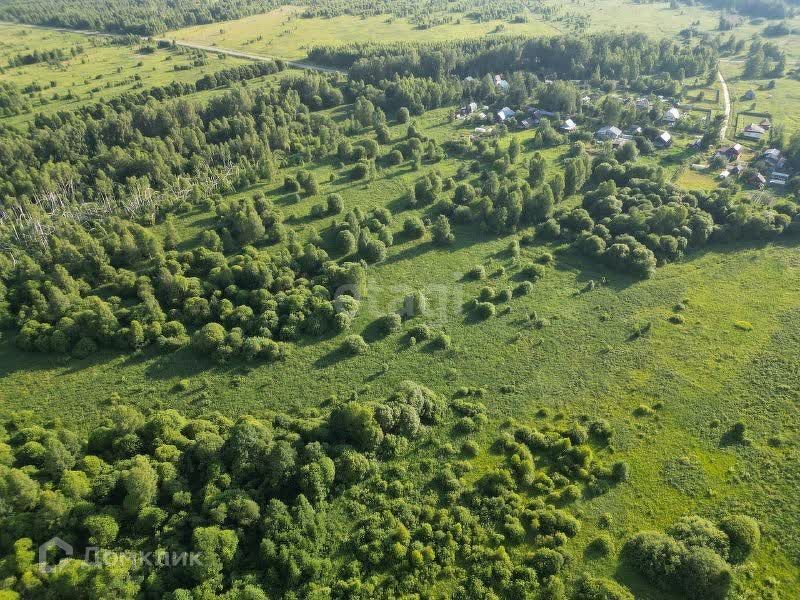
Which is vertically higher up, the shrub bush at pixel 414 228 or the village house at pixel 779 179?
the shrub bush at pixel 414 228

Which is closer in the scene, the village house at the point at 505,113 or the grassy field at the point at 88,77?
the village house at the point at 505,113

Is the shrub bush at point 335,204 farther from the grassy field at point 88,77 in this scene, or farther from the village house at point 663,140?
the grassy field at point 88,77

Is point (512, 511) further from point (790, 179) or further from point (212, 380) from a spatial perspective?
point (790, 179)

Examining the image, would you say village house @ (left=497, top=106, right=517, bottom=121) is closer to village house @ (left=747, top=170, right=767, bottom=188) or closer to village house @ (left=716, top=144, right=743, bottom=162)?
village house @ (left=716, top=144, right=743, bottom=162)

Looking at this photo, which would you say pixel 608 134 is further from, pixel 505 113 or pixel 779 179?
pixel 779 179

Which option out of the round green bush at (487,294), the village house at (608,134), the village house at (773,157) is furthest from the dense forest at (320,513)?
the village house at (608,134)

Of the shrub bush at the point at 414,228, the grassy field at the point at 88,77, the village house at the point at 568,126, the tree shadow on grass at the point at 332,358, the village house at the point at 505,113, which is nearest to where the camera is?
the tree shadow on grass at the point at 332,358

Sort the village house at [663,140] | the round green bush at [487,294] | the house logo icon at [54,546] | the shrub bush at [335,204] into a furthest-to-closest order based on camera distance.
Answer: the village house at [663,140], the shrub bush at [335,204], the round green bush at [487,294], the house logo icon at [54,546]
